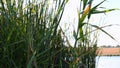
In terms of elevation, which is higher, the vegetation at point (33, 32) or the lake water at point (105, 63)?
the vegetation at point (33, 32)

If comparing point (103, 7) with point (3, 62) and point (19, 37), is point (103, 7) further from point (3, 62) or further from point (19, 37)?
point (3, 62)

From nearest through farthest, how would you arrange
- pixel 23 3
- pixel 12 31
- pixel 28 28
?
pixel 28 28
pixel 12 31
pixel 23 3

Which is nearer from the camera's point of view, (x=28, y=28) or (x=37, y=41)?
(x=28, y=28)

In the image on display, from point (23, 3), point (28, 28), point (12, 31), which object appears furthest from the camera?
point (23, 3)

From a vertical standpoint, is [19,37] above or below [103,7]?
below

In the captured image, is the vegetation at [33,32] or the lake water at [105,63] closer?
the vegetation at [33,32]

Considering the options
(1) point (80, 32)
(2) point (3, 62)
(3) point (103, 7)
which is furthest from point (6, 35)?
(3) point (103, 7)

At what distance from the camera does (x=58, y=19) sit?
7.18 feet

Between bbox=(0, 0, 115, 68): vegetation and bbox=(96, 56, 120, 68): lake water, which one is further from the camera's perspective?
bbox=(96, 56, 120, 68): lake water

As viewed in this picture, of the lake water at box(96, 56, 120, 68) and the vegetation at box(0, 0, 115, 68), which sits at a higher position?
the vegetation at box(0, 0, 115, 68)

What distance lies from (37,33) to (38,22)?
0.26 ft

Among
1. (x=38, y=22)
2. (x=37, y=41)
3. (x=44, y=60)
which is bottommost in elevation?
(x=44, y=60)

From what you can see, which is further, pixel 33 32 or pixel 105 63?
pixel 105 63

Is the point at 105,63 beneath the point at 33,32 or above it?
beneath
